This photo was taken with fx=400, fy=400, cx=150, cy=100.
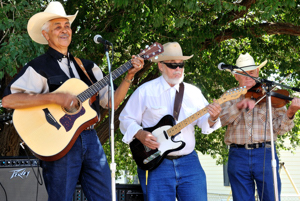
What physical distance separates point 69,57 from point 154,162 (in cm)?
131

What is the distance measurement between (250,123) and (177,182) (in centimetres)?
128

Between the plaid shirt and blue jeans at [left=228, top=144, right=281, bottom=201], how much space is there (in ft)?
0.45

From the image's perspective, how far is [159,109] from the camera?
4.16 metres

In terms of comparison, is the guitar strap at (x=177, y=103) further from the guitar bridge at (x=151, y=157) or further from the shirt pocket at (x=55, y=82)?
the shirt pocket at (x=55, y=82)

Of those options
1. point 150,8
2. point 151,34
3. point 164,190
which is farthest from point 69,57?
point 151,34

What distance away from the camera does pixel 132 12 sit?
6.71 m

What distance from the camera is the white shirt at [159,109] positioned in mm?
4129

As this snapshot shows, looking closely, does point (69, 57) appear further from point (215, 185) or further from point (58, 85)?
point (215, 185)

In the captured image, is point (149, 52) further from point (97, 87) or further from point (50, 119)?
point (50, 119)

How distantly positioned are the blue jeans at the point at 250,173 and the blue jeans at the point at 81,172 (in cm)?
181

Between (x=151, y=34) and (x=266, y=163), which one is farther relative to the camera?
(x=151, y=34)

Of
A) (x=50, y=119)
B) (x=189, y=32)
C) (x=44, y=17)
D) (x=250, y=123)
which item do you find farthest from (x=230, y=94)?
(x=189, y=32)

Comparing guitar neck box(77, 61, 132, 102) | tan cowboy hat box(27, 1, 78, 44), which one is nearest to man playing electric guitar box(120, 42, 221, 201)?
guitar neck box(77, 61, 132, 102)

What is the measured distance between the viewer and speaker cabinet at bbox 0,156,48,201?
4.59 m
